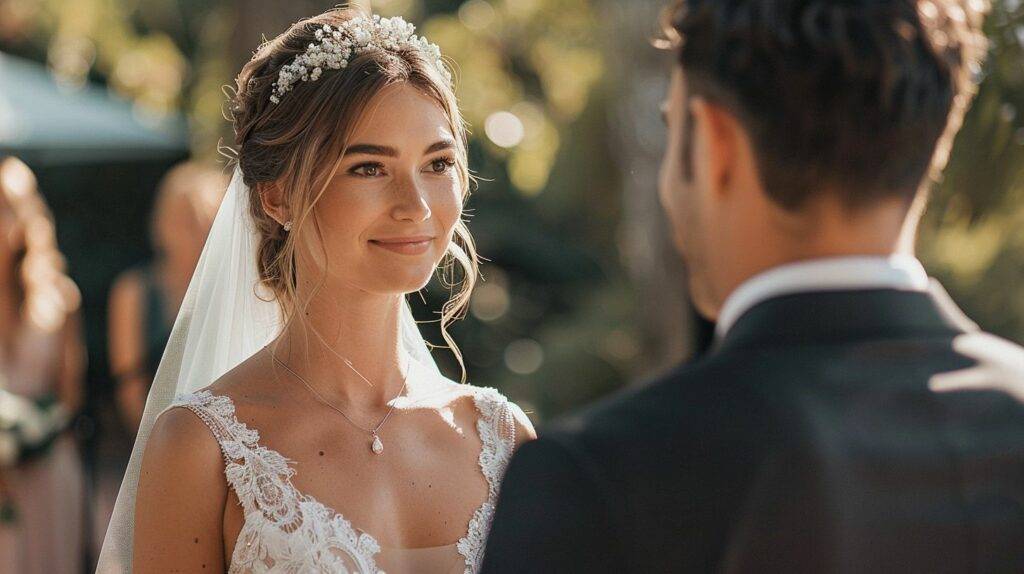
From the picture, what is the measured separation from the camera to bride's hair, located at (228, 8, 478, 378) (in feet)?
9.08

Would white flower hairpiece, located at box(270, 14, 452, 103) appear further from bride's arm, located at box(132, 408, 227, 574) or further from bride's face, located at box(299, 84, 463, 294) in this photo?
bride's arm, located at box(132, 408, 227, 574)

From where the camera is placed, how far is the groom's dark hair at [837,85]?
1.41m

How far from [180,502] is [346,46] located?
3.74 feet

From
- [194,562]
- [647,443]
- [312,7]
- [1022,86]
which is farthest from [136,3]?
[647,443]

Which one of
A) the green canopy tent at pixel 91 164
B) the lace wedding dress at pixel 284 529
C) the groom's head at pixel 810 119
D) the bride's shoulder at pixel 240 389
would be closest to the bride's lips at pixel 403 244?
the bride's shoulder at pixel 240 389

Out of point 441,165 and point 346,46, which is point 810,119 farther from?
point 346,46

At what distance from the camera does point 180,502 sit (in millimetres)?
2523

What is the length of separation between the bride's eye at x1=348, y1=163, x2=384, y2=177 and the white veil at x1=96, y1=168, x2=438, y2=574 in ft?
1.38

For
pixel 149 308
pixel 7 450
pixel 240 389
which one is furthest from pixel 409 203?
pixel 149 308

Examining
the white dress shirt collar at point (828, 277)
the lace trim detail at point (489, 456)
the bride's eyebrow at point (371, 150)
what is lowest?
the lace trim detail at point (489, 456)

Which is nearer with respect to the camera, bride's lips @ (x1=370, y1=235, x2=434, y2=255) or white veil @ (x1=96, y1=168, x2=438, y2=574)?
bride's lips @ (x1=370, y1=235, x2=434, y2=255)

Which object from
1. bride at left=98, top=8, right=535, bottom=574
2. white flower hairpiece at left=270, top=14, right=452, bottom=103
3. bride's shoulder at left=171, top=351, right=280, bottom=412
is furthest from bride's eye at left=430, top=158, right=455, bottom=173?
bride's shoulder at left=171, top=351, right=280, bottom=412

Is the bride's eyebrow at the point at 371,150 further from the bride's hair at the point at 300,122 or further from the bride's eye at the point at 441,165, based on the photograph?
the bride's eye at the point at 441,165

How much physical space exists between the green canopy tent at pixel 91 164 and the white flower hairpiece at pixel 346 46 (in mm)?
5329
